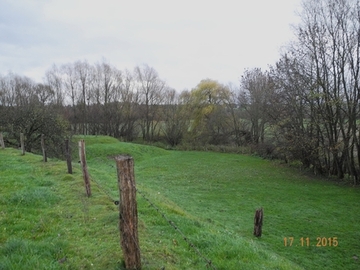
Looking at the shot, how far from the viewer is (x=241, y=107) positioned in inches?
1592

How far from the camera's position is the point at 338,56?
19.1 m

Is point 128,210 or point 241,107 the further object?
point 241,107

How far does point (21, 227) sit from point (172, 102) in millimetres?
45028

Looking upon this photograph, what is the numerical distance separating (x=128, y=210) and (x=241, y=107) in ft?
125

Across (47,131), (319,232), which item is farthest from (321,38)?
(47,131)

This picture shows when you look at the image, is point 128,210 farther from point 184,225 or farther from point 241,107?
point 241,107

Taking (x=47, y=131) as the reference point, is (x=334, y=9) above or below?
above

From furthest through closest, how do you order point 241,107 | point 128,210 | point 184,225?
point 241,107 < point 184,225 < point 128,210

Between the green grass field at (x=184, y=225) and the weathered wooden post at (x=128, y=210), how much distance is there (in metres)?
0.30

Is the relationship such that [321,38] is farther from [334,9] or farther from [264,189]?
[264,189]
